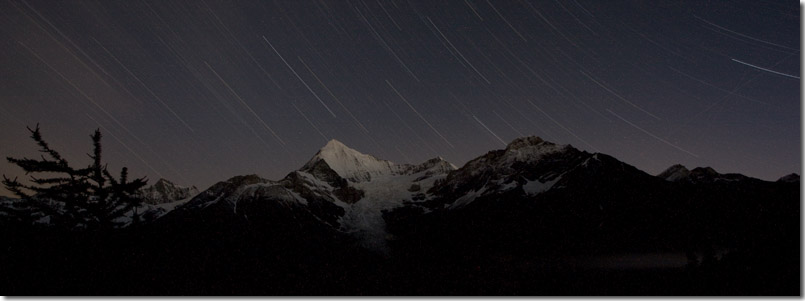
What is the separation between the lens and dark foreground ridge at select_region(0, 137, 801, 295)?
7.65 meters

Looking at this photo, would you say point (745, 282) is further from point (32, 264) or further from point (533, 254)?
point (533, 254)

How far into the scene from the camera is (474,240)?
134500mm

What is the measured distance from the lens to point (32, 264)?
711cm

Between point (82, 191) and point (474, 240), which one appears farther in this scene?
point (474, 240)

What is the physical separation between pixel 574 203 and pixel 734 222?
Answer: 6948 cm

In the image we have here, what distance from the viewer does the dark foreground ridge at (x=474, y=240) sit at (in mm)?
7652

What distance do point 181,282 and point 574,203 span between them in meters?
160

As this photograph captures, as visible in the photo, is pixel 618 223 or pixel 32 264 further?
pixel 618 223

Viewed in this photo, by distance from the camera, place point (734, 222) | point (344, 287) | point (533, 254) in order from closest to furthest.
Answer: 1. point (344, 287)
2. point (734, 222)
3. point (533, 254)

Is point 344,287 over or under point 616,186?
under

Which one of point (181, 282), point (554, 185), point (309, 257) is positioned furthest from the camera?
point (554, 185)

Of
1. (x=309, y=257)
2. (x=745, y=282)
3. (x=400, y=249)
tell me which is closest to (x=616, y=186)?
(x=400, y=249)

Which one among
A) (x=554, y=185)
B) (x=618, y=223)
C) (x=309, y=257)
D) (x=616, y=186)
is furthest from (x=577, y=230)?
(x=309, y=257)

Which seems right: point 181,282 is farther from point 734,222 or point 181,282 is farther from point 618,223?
point 618,223
